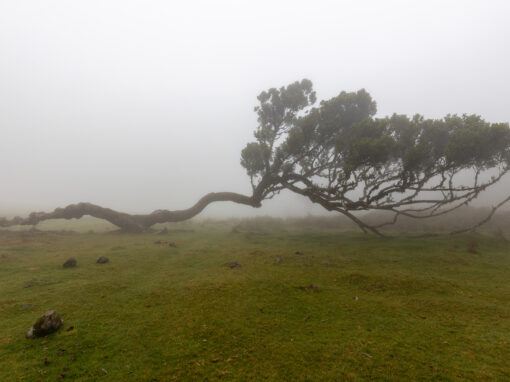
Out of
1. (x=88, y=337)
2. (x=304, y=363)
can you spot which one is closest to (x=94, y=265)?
(x=88, y=337)

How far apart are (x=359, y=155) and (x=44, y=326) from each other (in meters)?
14.5

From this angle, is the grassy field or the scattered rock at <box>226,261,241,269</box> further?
the scattered rock at <box>226,261,241,269</box>

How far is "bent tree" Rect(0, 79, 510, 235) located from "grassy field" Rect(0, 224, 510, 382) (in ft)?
17.4

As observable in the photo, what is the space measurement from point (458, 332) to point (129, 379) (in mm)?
6057

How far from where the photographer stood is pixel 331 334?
4371 millimetres

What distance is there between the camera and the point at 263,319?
4.96 m

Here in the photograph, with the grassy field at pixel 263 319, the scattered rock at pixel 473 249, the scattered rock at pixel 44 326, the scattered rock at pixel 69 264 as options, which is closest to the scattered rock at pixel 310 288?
the grassy field at pixel 263 319

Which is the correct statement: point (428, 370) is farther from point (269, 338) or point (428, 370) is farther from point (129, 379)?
point (129, 379)

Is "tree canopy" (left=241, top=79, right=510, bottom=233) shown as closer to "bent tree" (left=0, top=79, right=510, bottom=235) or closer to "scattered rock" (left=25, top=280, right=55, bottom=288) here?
"bent tree" (left=0, top=79, right=510, bottom=235)

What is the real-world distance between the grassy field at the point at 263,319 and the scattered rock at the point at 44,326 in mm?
140

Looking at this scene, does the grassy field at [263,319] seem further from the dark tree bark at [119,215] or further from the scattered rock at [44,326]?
the dark tree bark at [119,215]

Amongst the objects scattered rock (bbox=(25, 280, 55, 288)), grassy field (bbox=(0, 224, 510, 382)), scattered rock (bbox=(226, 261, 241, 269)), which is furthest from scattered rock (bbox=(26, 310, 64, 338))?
scattered rock (bbox=(226, 261, 241, 269))

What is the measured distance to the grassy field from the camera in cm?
344

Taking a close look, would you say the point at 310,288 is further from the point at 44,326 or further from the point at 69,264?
the point at 69,264
